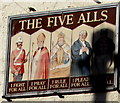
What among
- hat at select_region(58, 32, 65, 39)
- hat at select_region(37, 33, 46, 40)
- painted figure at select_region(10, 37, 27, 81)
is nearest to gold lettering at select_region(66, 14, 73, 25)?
hat at select_region(58, 32, 65, 39)

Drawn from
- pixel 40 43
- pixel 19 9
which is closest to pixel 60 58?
pixel 40 43

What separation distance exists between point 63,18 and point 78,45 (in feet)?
2.79

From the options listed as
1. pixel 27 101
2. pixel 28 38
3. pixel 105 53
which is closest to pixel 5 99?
pixel 27 101

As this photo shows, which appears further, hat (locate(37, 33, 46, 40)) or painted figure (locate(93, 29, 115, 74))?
hat (locate(37, 33, 46, 40))

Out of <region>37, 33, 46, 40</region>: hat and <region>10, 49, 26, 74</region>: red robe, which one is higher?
<region>37, 33, 46, 40</region>: hat

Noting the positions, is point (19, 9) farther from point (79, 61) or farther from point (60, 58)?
point (79, 61)

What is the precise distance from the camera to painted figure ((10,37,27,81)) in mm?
15289

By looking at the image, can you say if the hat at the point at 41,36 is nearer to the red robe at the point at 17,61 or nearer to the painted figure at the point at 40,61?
the painted figure at the point at 40,61

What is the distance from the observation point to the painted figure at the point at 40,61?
592 inches

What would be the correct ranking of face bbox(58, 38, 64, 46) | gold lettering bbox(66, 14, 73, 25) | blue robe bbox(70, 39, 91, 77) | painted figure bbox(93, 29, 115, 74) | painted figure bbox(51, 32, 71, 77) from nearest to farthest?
painted figure bbox(93, 29, 115, 74) < blue robe bbox(70, 39, 91, 77) < painted figure bbox(51, 32, 71, 77) < face bbox(58, 38, 64, 46) < gold lettering bbox(66, 14, 73, 25)

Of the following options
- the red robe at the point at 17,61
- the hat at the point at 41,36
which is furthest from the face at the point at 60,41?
the red robe at the point at 17,61

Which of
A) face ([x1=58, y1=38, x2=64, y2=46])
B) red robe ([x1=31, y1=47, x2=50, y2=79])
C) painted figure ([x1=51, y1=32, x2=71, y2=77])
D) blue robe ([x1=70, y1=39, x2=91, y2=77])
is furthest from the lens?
face ([x1=58, y1=38, x2=64, y2=46])

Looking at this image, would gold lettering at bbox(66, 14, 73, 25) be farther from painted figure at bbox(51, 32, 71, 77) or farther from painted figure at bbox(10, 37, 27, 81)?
painted figure at bbox(10, 37, 27, 81)

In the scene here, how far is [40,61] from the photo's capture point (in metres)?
15.2
